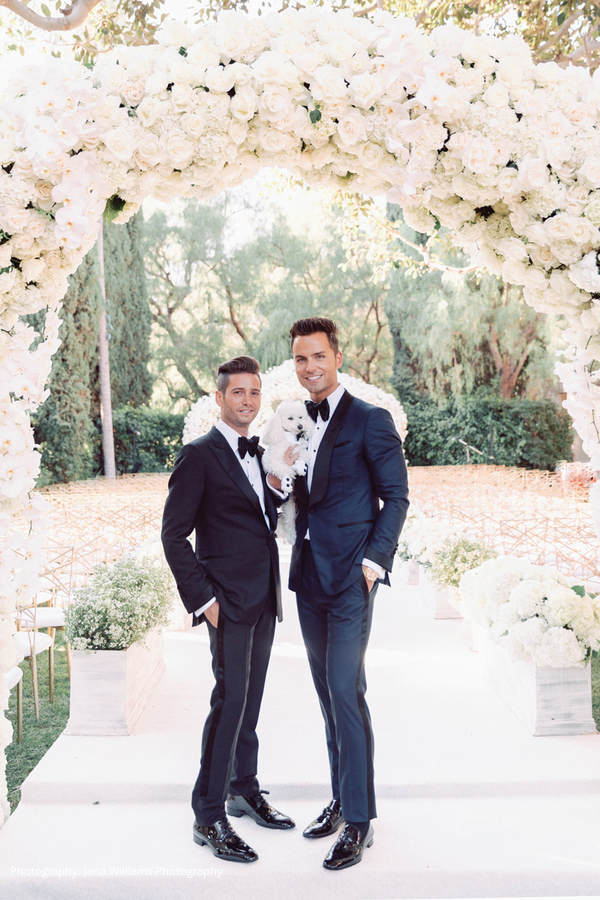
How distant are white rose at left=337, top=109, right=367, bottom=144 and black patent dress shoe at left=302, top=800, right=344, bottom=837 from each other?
9.01 feet

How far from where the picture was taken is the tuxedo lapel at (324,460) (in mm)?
3031

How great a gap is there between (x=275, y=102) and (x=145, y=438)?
18.9m

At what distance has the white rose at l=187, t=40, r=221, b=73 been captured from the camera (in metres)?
2.66

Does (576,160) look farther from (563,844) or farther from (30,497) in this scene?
(563,844)

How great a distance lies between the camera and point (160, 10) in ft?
23.9

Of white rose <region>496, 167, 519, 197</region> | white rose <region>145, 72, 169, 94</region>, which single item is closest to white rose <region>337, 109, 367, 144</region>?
white rose <region>496, 167, 519, 197</region>

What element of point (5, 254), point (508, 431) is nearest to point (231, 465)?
point (5, 254)

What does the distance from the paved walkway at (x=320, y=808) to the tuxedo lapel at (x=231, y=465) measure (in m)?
1.45

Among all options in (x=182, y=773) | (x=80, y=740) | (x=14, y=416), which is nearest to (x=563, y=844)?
(x=182, y=773)

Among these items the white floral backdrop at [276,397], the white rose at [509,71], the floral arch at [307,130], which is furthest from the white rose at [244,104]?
the white floral backdrop at [276,397]

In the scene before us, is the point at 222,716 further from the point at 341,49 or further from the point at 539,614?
the point at 341,49

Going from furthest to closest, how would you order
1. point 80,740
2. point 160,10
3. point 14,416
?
point 160,10, point 80,740, point 14,416

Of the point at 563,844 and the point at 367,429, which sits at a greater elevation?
the point at 367,429

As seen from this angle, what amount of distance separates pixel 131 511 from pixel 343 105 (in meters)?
7.14
